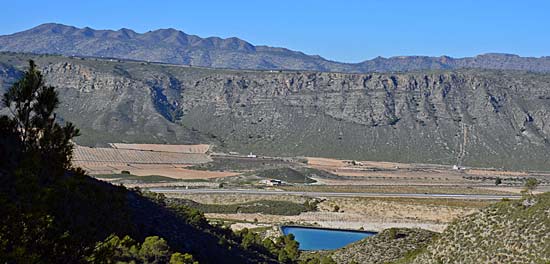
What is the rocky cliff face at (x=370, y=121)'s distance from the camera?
547 feet

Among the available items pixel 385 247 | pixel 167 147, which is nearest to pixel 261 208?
pixel 385 247

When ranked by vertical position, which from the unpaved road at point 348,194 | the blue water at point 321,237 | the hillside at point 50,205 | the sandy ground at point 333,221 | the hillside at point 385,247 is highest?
the hillside at point 50,205

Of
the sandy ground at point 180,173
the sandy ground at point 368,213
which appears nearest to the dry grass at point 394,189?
the sandy ground at point 368,213

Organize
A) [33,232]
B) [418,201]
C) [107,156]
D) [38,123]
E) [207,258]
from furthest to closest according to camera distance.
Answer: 1. [107,156]
2. [418,201]
3. [207,258]
4. [38,123]
5. [33,232]

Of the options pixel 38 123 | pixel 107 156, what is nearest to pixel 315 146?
pixel 107 156

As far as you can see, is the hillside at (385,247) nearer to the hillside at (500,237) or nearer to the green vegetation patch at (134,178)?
the hillside at (500,237)

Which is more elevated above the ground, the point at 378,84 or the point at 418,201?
the point at 378,84

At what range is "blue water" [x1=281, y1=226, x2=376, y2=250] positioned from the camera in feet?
203

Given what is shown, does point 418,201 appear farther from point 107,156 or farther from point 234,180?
point 107,156

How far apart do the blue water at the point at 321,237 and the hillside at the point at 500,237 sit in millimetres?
21329

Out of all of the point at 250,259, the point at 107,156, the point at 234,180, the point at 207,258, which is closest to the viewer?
the point at 207,258

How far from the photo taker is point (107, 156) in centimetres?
13862

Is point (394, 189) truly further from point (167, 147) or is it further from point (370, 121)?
point (370, 121)

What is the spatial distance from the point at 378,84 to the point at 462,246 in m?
163
